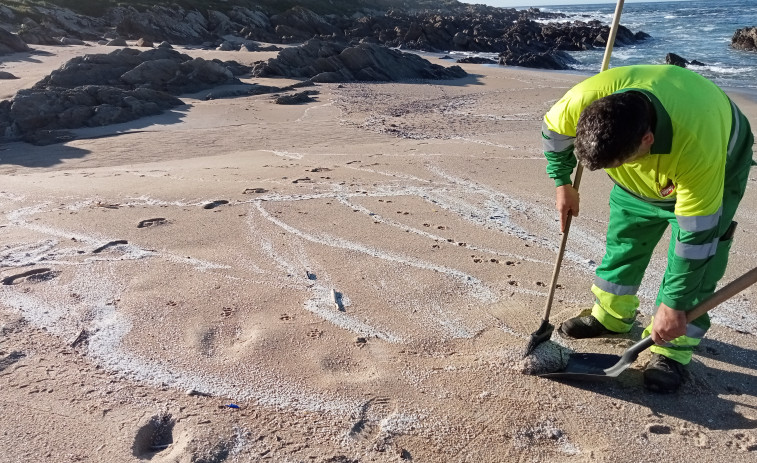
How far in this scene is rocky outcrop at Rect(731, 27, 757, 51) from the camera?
85.4ft

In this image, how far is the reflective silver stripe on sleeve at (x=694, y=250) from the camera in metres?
2.37

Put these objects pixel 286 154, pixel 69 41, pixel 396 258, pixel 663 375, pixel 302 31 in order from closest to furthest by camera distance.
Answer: pixel 663 375 < pixel 396 258 < pixel 286 154 < pixel 69 41 < pixel 302 31

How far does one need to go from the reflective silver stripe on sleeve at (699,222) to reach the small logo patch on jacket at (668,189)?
0.72ft

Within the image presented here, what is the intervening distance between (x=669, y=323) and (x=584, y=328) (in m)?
0.88

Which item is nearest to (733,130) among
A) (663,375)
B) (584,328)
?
(663,375)

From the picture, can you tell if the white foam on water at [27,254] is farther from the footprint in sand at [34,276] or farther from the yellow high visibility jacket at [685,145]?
the yellow high visibility jacket at [685,145]

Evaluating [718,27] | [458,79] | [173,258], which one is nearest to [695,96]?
[173,258]

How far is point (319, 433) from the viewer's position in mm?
2500

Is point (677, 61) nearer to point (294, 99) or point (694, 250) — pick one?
point (294, 99)

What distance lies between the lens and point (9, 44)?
1806cm

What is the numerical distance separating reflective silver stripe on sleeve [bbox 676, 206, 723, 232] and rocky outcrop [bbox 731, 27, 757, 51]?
98.0ft

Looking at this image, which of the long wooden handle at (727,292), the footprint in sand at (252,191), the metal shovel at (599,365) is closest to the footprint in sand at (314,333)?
the metal shovel at (599,365)

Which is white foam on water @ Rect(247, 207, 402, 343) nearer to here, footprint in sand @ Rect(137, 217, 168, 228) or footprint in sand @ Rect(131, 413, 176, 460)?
footprint in sand @ Rect(137, 217, 168, 228)

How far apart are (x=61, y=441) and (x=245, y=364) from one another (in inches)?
35.0
